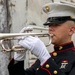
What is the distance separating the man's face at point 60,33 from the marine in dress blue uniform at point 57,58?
0.02 metres

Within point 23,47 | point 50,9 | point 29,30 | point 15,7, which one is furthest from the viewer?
point 15,7

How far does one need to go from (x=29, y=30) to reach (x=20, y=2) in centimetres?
187

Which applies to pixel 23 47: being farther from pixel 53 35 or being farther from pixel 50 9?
pixel 50 9

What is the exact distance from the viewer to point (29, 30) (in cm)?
298

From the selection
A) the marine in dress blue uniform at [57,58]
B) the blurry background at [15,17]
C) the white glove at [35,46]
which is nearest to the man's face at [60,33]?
the marine in dress blue uniform at [57,58]

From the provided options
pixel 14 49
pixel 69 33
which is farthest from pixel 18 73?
pixel 69 33

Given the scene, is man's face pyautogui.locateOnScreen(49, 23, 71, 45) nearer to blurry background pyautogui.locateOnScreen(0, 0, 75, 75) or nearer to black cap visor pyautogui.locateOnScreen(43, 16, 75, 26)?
black cap visor pyautogui.locateOnScreen(43, 16, 75, 26)

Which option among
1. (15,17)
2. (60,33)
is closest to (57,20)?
(60,33)

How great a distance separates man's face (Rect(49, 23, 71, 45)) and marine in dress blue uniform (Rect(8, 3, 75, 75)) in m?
0.02

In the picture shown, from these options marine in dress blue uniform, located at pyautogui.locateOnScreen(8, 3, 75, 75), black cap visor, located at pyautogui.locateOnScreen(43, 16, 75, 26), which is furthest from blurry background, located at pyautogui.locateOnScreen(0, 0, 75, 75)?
black cap visor, located at pyautogui.locateOnScreen(43, 16, 75, 26)

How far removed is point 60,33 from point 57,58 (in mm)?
217

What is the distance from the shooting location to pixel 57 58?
3.06 meters

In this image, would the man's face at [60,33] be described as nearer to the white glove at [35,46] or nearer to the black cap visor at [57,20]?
the black cap visor at [57,20]

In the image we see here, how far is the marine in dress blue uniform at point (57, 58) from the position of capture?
2842mm
